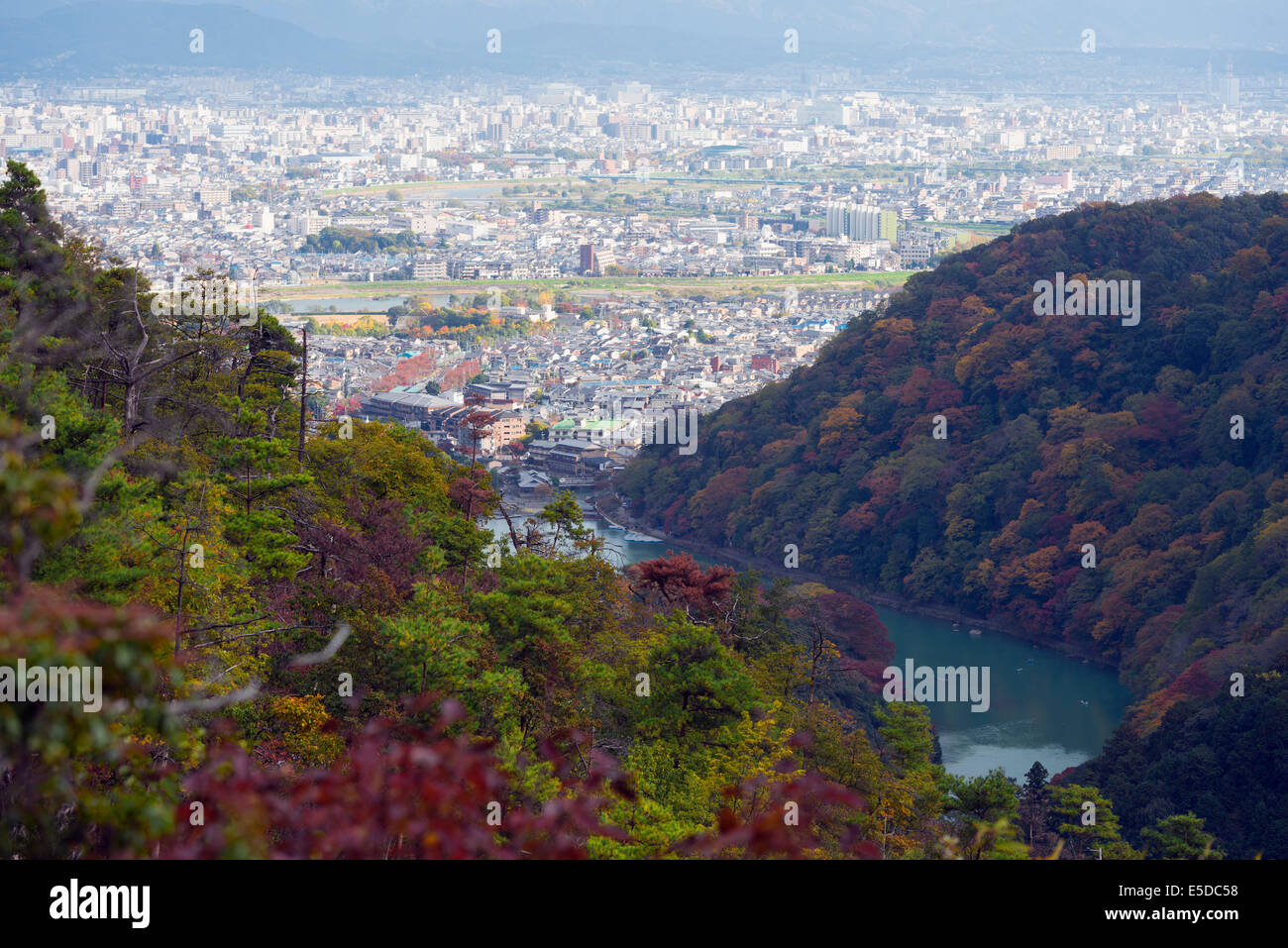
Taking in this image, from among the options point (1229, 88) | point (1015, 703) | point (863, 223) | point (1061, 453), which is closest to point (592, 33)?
point (1229, 88)

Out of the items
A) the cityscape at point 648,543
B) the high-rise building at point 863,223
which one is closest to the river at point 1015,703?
the cityscape at point 648,543

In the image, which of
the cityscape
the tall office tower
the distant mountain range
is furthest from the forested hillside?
the distant mountain range

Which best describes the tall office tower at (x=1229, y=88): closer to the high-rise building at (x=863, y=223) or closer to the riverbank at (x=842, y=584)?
the high-rise building at (x=863, y=223)

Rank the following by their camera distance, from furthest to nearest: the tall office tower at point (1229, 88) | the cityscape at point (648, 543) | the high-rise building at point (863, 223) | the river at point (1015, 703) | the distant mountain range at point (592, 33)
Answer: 1. the distant mountain range at point (592, 33)
2. the tall office tower at point (1229, 88)
3. the high-rise building at point (863, 223)
4. the river at point (1015, 703)
5. the cityscape at point (648, 543)

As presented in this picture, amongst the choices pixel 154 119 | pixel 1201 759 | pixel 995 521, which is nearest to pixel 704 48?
pixel 154 119

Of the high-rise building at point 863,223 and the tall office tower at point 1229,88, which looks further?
the tall office tower at point 1229,88

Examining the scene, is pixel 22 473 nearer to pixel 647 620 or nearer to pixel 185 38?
pixel 647 620

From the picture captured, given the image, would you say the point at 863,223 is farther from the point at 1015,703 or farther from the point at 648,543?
the point at 1015,703
